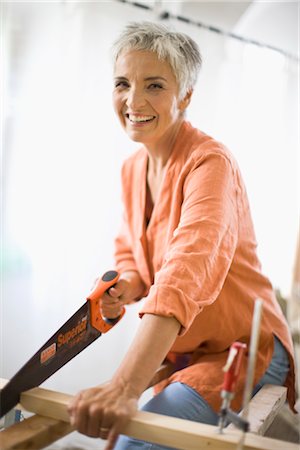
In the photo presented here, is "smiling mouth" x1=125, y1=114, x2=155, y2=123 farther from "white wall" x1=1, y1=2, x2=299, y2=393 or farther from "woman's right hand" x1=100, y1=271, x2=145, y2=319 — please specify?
"white wall" x1=1, y1=2, x2=299, y2=393

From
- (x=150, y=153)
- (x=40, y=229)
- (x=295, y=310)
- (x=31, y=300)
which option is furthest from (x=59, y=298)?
(x=295, y=310)

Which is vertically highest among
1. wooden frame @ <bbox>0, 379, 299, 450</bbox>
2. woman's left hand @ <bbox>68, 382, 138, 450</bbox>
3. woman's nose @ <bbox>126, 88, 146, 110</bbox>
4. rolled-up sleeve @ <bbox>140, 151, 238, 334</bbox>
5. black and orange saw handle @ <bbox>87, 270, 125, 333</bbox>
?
woman's nose @ <bbox>126, 88, 146, 110</bbox>

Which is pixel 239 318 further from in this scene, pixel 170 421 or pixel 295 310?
pixel 295 310

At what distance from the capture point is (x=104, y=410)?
2.88 ft

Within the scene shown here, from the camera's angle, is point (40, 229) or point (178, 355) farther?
point (40, 229)

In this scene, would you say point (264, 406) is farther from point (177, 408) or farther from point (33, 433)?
point (33, 433)

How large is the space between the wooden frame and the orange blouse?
178mm

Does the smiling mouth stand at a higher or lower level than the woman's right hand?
higher

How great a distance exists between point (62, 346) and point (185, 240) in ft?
1.05

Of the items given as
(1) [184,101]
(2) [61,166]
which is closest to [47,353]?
(1) [184,101]

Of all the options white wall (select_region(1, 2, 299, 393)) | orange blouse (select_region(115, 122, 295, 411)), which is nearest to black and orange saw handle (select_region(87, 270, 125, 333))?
orange blouse (select_region(115, 122, 295, 411))

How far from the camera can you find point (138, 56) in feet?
4.18

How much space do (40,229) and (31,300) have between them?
0.93ft

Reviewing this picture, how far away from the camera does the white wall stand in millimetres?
2148
